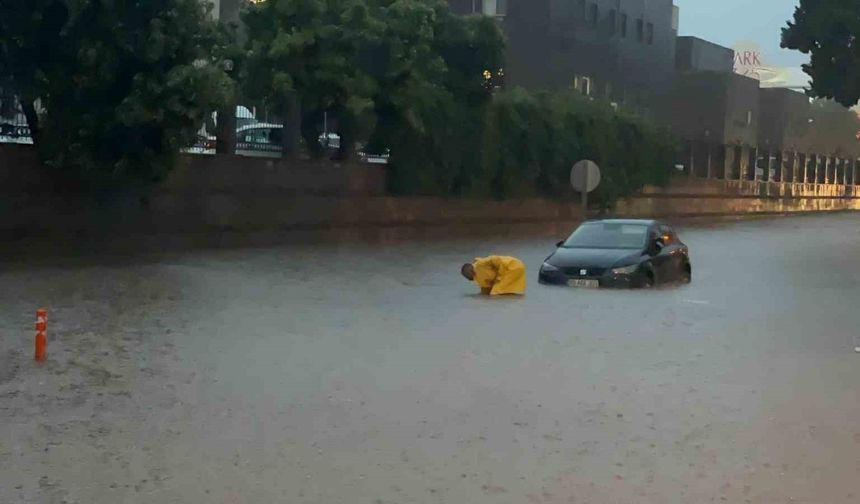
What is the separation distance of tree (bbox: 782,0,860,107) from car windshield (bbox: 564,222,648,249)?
14.9 metres

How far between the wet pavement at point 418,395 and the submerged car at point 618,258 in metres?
0.68

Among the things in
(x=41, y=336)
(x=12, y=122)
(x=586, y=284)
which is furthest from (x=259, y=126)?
(x=41, y=336)

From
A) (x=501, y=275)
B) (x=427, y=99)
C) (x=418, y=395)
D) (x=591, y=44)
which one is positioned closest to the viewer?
(x=418, y=395)

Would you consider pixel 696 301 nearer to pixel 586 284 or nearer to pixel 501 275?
pixel 586 284

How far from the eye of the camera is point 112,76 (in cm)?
2616

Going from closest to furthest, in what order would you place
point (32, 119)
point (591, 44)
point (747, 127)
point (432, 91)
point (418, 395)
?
point (418, 395) → point (32, 119) → point (432, 91) → point (591, 44) → point (747, 127)

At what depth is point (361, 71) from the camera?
115 ft

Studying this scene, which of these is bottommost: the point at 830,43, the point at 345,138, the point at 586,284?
the point at 586,284

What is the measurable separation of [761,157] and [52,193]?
5381cm

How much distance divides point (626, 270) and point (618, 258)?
1.03 feet

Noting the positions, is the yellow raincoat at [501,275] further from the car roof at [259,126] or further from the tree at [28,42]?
the car roof at [259,126]

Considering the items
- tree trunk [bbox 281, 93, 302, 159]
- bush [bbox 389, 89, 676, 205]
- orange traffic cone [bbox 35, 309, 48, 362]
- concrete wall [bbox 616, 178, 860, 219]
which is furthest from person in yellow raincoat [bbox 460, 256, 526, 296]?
concrete wall [bbox 616, 178, 860, 219]

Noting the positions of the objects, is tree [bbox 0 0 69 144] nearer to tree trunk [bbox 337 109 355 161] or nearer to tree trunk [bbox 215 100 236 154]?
tree trunk [bbox 215 100 236 154]

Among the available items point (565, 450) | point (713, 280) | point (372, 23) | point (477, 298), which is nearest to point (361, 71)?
point (372, 23)
